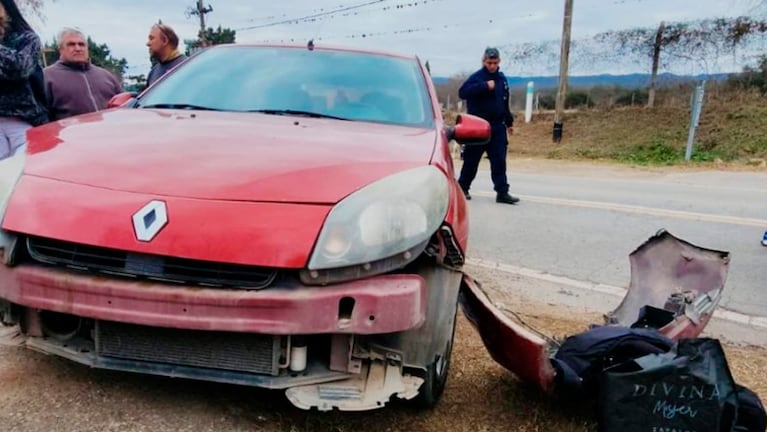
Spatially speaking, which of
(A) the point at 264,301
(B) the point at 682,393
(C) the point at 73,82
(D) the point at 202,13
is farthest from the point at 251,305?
(D) the point at 202,13

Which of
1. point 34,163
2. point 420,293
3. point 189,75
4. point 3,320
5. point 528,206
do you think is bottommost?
point 528,206

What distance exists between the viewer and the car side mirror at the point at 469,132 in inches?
129

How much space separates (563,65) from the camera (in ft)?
56.8

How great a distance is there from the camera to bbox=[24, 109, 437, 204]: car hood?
1958 millimetres

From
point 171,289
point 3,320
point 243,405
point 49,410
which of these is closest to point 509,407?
point 243,405

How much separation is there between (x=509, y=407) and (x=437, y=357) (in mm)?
551

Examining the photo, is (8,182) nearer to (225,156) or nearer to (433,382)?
(225,156)

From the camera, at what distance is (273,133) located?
2.46m

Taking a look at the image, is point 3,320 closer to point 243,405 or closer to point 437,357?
point 243,405

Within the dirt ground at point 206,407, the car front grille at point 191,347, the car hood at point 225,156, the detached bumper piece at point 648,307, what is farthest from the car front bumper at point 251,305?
the detached bumper piece at point 648,307

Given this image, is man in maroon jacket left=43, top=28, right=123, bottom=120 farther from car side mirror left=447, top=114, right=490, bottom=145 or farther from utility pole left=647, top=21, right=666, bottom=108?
utility pole left=647, top=21, right=666, bottom=108

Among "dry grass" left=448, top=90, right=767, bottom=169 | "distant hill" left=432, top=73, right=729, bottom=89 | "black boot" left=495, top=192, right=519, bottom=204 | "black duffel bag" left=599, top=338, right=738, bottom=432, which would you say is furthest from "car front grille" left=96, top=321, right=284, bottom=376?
"distant hill" left=432, top=73, right=729, bottom=89

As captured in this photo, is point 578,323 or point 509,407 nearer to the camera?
point 509,407

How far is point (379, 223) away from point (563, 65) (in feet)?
54.7
